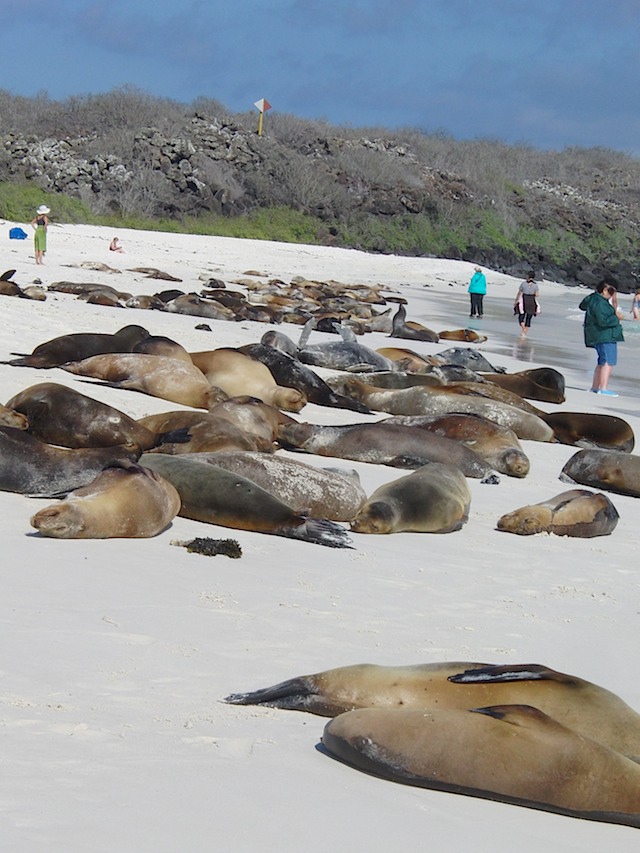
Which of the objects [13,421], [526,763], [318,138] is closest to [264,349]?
[13,421]

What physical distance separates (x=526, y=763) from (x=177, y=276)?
22.0 m

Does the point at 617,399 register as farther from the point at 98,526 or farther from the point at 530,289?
the point at 98,526

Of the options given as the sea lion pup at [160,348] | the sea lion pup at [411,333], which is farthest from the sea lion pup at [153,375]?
the sea lion pup at [411,333]

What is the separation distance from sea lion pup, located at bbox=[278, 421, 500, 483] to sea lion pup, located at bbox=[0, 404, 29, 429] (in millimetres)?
1977

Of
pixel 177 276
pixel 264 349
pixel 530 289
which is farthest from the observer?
pixel 177 276

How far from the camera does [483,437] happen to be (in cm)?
848

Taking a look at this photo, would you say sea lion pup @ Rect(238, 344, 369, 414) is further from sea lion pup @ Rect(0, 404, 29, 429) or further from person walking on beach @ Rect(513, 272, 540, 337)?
person walking on beach @ Rect(513, 272, 540, 337)

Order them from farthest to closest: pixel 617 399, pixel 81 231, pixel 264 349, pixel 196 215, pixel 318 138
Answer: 1. pixel 318 138
2. pixel 196 215
3. pixel 81 231
4. pixel 617 399
5. pixel 264 349

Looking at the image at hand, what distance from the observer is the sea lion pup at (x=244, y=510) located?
5.70m

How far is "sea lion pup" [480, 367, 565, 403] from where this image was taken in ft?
38.8

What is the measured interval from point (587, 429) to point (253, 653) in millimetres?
6522

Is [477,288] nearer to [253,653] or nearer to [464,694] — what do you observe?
[253,653]

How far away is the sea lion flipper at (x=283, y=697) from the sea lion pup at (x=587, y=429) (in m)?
6.76

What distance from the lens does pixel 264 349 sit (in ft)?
32.7
